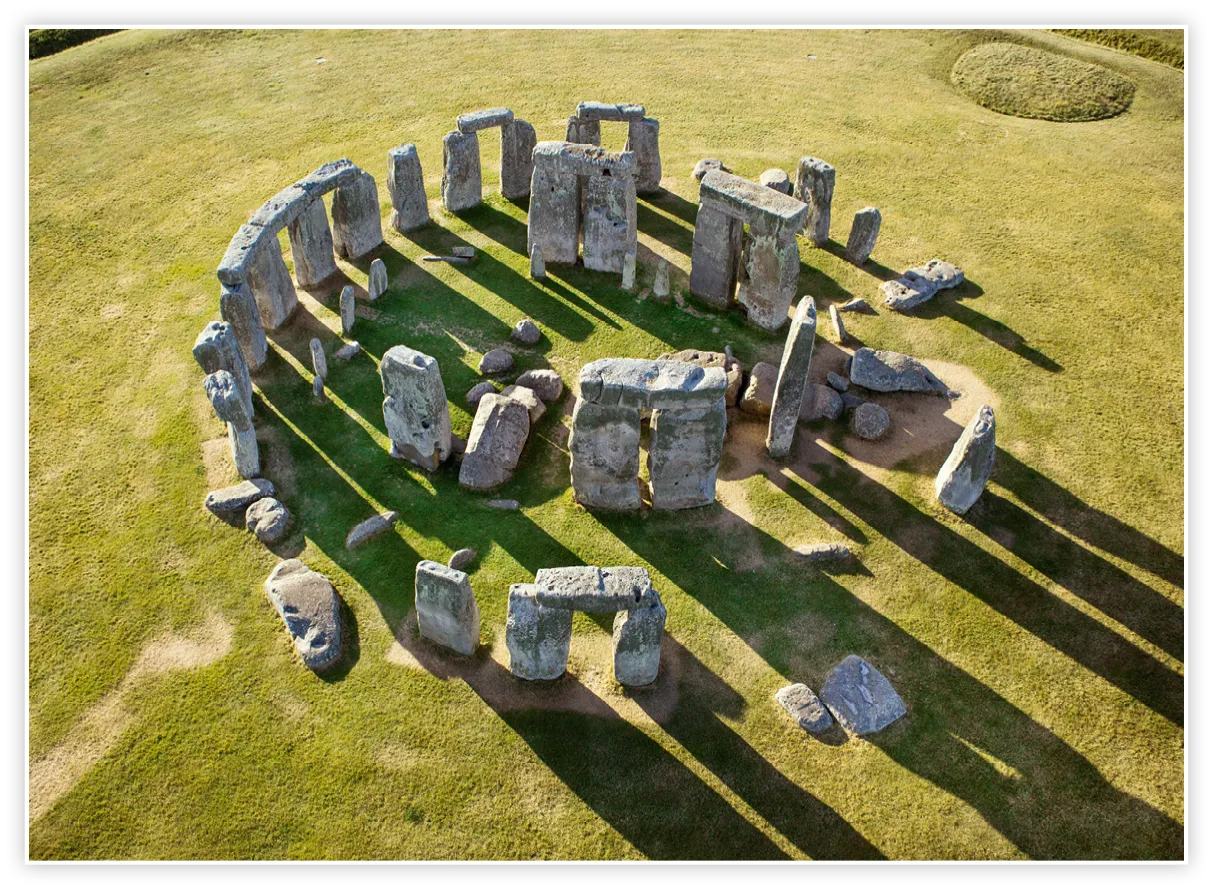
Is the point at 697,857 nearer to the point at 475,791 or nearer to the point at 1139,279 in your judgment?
the point at 475,791

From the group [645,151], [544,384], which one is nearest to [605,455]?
[544,384]

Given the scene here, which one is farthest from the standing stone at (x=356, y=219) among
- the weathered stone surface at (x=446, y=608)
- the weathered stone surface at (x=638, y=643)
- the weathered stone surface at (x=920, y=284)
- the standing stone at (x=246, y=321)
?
the weathered stone surface at (x=638, y=643)

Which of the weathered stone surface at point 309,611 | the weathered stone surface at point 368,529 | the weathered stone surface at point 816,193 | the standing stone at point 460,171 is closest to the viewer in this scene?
the weathered stone surface at point 309,611

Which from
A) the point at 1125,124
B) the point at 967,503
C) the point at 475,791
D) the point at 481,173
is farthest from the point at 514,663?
the point at 1125,124

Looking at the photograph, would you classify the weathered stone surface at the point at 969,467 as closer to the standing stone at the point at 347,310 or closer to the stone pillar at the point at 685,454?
the stone pillar at the point at 685,454

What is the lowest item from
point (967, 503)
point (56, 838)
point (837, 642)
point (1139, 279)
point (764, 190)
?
point (56, 838)

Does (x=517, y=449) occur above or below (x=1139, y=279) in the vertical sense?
below

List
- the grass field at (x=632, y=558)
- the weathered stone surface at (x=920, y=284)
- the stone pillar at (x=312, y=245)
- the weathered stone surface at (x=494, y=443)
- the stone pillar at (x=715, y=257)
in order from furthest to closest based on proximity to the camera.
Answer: the weathered stone surface at (x=920, y=284) < the stone pillar at (x=312, y=245) < the stone pillar at (x=715, y=257) < the weathered stone surface at (x=494, y=443) < the grass field at (x=632, y=558)
